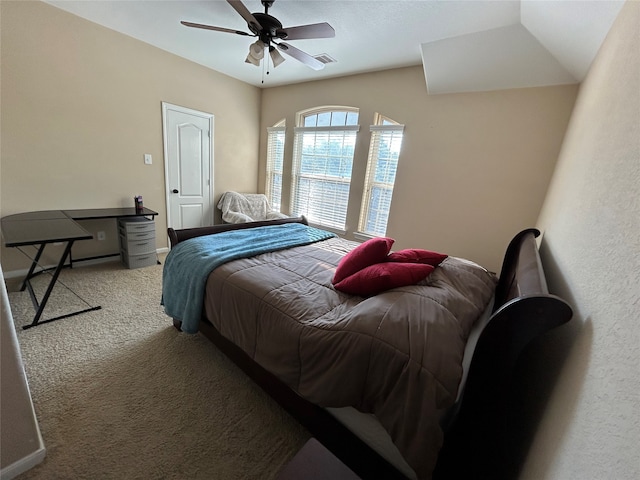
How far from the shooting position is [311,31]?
6.88 ft

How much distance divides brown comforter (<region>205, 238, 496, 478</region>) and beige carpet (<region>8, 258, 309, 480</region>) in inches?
15.8

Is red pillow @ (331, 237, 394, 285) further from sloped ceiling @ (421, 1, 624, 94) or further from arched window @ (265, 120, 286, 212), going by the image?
arched window @ (265, 120, 286, 212)

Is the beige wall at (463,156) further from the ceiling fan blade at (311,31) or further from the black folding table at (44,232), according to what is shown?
the black folding table at (44,232)

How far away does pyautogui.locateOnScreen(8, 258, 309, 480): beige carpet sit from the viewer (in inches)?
50.3

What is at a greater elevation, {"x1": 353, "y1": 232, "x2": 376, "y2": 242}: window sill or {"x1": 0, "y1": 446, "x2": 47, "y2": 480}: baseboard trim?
{"x1": 353, "y1": 232, "x2": 376, "y2": 242}: window sill

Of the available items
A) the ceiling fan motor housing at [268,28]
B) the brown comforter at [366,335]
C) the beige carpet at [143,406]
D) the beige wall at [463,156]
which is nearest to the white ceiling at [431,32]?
the beige wall at [463,156]

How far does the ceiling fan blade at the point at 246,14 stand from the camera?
1.82m

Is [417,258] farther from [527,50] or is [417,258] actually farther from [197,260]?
[527,50]

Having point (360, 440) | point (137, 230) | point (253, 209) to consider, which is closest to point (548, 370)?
point (360, 440)

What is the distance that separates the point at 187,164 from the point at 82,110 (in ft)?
4.22

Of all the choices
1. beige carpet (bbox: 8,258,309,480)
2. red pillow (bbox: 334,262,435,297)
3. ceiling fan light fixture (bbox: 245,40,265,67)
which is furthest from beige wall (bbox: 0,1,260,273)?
red pillow (bbox: 334,262,435,297)

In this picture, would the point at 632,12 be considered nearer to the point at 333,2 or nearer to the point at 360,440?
the point at 333,2

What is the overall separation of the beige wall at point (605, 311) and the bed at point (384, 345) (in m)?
0.11

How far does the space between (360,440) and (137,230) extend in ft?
11.4
